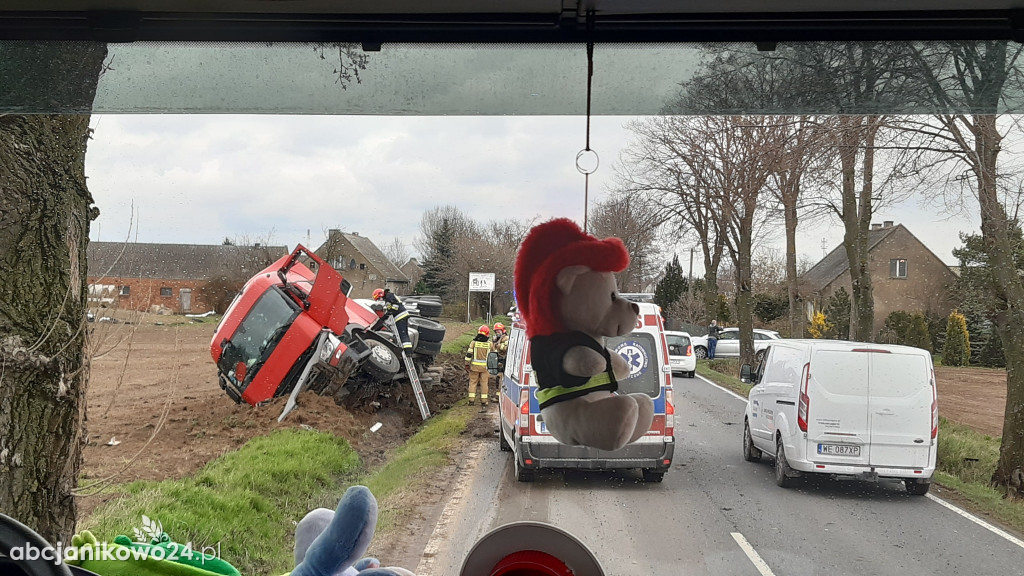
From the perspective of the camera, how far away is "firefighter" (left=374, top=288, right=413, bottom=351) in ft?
6.39

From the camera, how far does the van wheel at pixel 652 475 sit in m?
1.97

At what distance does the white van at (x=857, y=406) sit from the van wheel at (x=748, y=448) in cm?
13

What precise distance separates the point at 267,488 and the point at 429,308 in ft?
2.57

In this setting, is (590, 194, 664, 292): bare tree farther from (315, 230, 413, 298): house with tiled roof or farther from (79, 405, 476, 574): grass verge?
(79, 405, 476, 574): grass verge

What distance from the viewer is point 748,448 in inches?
81.0

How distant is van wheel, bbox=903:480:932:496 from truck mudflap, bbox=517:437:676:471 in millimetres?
610

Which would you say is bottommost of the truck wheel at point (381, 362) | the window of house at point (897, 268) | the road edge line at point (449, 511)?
the road edge line at point (449, 511)

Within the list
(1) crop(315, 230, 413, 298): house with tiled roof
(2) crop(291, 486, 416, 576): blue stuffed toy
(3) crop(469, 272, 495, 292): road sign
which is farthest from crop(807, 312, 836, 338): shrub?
(2) crop(291, 486, 416, 576): blue stuffed toy

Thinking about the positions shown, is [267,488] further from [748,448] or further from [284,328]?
[748,448]

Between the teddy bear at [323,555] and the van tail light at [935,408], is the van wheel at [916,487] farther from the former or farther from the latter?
the teddy bear at [323,555]

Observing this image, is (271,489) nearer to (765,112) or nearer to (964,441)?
(765,112)

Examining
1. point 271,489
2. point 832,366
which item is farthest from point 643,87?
point 271,489

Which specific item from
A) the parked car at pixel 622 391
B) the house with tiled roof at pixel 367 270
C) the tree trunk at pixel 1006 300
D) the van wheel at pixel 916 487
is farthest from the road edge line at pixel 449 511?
the tree trunk at pixel 1006 300

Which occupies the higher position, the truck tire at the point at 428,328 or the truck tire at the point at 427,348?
the truck tire at the point at 428,328
